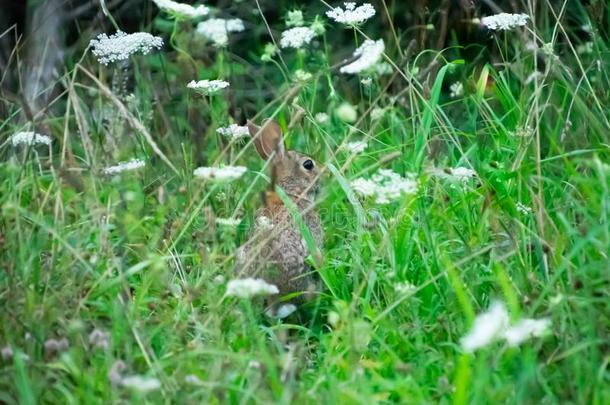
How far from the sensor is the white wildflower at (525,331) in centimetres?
298

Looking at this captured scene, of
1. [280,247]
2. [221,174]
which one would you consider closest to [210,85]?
[280,247]

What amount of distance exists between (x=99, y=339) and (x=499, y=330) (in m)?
1.07

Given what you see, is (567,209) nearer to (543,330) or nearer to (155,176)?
(543,330)

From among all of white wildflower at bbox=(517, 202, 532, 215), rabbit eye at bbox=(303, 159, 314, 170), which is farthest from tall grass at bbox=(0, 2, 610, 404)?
rabbit eye at bbox=(303, 159, 314, 170)

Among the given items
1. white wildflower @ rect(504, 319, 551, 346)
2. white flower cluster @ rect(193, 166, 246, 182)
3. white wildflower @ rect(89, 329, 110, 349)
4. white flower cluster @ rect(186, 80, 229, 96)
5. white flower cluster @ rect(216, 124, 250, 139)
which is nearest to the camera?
white wildflower @ rect(504, 319, 551, 346)

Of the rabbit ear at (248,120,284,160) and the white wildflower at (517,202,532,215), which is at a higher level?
the white wildflower at (517,202,532,215)

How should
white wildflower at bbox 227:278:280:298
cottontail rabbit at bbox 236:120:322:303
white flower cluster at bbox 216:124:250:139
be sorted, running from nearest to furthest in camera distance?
white wildflower at bbox 227:278:280:298
cottontail rabbit at bbox 236:120:322:303
white flower cluster at bbox 216:124:250:139

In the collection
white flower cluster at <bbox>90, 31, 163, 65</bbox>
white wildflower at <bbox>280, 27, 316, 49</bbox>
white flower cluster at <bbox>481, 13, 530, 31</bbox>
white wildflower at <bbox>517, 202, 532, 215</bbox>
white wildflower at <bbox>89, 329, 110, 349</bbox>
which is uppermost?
white flower cluster at <bbox>90, 31, 163, 65</bbox>

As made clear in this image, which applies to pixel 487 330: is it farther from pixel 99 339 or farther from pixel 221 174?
pixel 99 339

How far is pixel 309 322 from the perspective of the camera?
440cm

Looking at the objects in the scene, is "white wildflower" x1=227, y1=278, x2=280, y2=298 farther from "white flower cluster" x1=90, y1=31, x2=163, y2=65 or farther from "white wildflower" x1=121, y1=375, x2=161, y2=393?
"white flower cluster" x1=90, y1=31, x2=163, y2=65

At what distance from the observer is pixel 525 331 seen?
3018 millimetres

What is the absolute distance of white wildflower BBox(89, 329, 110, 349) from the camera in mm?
3269

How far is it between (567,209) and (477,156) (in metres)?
0.89
